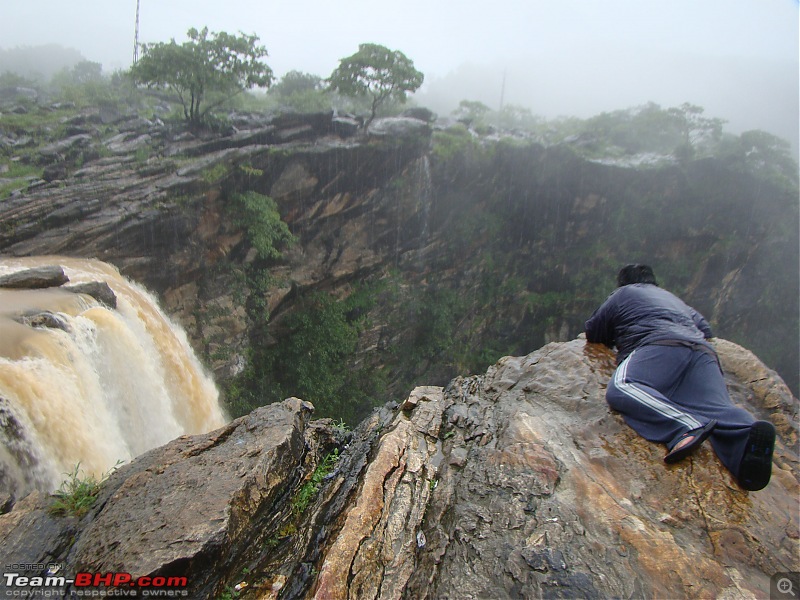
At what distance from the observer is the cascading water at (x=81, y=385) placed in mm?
4211

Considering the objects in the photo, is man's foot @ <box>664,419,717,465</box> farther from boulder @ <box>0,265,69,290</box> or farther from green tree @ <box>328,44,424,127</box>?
green tree @ <box>328,44,424,127</box>

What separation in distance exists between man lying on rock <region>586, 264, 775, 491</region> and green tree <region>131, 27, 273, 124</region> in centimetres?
1331

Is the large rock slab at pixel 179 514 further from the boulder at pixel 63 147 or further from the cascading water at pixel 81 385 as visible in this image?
the boulder at pixel 63 147

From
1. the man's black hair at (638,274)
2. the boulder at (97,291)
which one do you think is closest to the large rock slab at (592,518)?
the man's black hair at (638,274)

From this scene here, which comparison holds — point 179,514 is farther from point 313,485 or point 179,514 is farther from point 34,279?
point 34,279

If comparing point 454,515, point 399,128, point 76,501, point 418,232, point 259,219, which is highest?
point 399,128

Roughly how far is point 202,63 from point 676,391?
46.7ft

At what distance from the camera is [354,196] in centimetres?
1445
